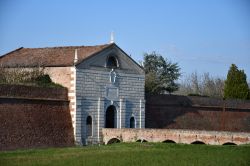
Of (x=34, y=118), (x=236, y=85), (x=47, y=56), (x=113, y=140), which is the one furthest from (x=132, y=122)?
(x=236, y=85)

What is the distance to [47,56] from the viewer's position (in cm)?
3909

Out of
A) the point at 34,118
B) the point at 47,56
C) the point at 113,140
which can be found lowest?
the point at 113,140

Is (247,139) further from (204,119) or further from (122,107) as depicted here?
(204,119)

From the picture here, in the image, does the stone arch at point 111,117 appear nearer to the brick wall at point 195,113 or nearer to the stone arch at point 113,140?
the stone arch at point 113,140

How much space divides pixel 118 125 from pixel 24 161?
16.4 m

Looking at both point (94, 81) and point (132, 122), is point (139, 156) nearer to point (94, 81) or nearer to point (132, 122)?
point (94, 81)

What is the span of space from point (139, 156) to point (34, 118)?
9837mm

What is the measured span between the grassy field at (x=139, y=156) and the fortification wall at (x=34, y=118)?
14.8ft

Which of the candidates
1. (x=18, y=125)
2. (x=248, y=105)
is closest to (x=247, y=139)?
(x=18, y=125)

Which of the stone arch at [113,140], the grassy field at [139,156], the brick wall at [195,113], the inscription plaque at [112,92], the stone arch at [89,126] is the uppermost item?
the inscription plaque at [112,92]

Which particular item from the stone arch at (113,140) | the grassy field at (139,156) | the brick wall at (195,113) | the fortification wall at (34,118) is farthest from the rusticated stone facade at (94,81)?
the grassy field at (139,156)

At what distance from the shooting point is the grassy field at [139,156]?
75.1 feet

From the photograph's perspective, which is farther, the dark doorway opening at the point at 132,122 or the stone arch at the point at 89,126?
the dark doorway opening at the point at 132,122

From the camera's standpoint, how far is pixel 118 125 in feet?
130
